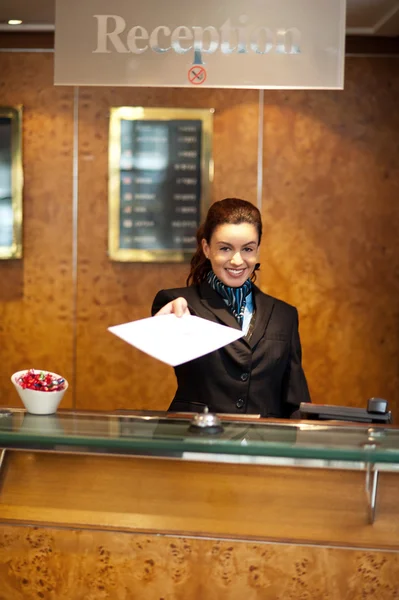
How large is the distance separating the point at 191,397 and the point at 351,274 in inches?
112

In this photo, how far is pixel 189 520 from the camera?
2188 mm

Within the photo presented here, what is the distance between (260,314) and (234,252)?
0.26 m

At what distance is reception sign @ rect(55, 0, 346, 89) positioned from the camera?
11.7ft

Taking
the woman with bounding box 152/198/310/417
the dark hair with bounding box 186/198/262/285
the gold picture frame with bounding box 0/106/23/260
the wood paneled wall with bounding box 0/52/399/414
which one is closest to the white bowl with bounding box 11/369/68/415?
the woman with bounding box 152/198/310/417

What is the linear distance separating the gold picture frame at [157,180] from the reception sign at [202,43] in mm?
1963

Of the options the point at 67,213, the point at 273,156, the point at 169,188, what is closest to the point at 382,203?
the point at 273,156

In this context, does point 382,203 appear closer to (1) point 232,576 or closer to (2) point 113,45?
(2) point 113,45

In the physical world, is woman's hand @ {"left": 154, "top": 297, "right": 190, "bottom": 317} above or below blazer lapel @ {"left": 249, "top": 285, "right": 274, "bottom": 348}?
above

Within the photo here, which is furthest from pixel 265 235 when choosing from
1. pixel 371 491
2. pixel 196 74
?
pixel 371 491

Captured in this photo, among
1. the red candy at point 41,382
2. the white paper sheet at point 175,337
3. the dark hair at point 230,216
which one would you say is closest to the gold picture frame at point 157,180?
the dark hair at point 230,216

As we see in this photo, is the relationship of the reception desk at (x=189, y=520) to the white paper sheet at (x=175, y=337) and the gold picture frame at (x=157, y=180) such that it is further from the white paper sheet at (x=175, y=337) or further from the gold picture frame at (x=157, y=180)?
the gold picture frame at (x=157, y=180)

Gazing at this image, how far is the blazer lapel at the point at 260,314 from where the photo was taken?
3.02m

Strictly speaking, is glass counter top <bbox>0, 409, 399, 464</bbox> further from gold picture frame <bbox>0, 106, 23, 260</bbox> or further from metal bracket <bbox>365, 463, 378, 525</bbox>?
gold picture frame <bbox>0, 106, 23, 260</bbox>

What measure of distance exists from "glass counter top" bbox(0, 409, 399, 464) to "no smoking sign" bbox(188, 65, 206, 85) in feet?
5.83
